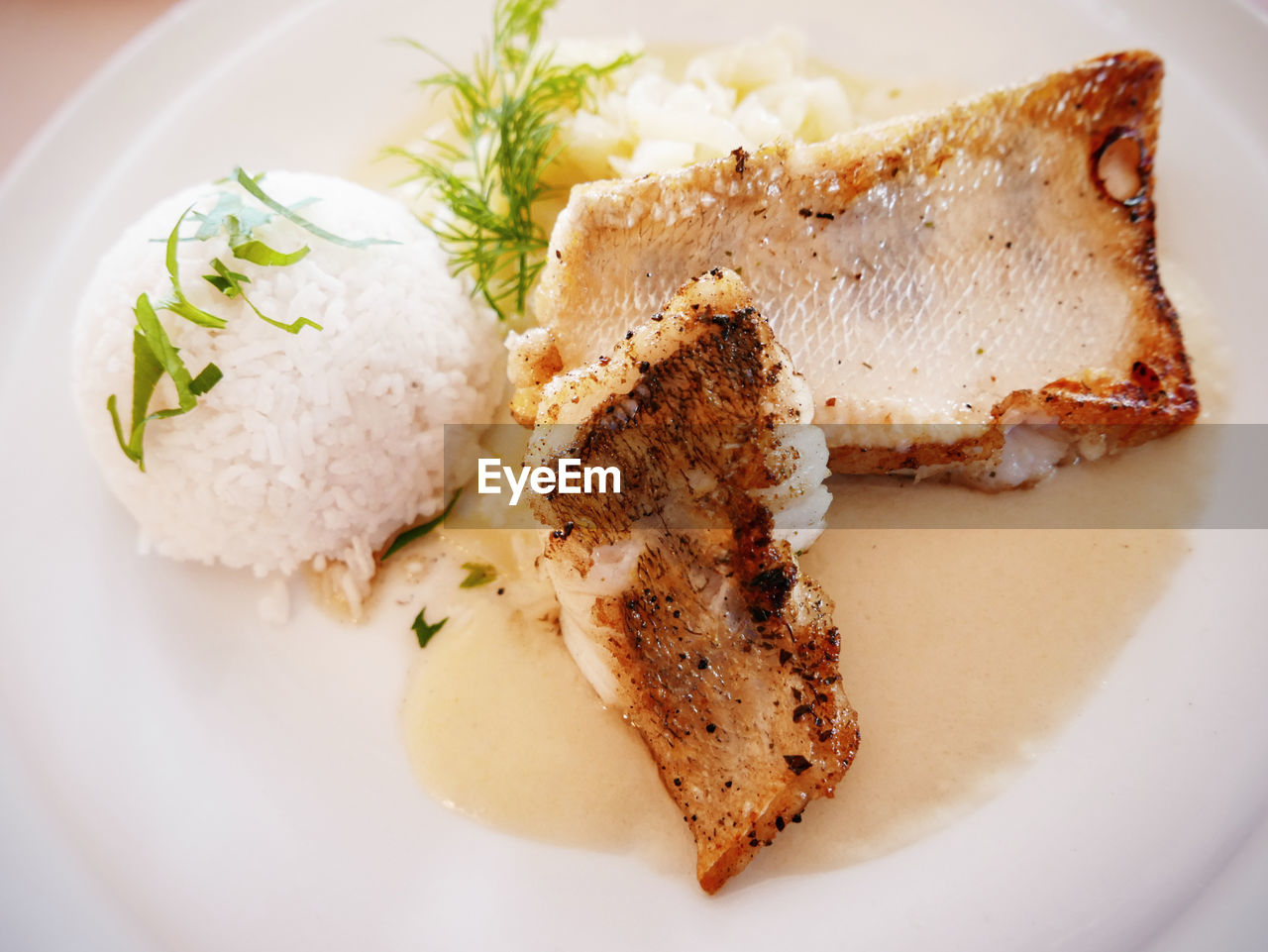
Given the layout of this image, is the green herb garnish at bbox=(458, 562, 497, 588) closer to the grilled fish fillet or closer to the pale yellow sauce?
the pale yellow sauce

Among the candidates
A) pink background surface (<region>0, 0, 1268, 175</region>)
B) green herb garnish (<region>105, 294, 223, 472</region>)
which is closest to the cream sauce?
green herb garnish (<region>105, 294, 223, 472</region>)

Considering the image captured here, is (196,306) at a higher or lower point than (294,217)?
lower

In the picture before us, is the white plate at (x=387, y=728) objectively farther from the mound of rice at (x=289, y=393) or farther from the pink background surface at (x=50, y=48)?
the pink background surface at (x=50, y=48)

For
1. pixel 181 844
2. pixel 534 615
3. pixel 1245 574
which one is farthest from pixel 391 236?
pixel 1245 574

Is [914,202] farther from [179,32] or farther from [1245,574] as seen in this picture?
[179,32]

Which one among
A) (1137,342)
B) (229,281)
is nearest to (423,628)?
(229,281)

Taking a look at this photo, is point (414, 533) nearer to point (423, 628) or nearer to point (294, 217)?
point (423, 628)
